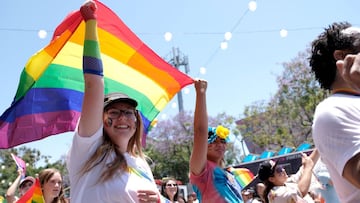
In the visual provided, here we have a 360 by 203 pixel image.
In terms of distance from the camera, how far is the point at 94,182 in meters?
2.16

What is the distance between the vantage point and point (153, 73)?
3893 millimetres

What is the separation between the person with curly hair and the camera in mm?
1515

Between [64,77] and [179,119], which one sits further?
[179,119]

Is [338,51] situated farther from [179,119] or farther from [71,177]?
[179,119]

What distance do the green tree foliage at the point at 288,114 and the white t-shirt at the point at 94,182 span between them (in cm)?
1737

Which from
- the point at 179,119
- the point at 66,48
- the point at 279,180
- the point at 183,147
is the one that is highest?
the point at 66,48

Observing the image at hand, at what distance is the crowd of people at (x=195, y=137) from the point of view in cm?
157

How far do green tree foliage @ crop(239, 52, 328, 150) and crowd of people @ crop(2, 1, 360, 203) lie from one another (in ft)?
54.2

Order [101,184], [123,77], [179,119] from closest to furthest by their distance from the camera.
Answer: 1. [101,184]
2. [123,77]
3. [179,119]

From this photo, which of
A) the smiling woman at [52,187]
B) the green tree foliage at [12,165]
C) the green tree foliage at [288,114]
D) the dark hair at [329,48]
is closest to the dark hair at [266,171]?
the smiling woman at [52,187]

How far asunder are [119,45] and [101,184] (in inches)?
73.7

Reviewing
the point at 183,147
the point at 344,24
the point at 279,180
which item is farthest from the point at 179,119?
the point at 344,24

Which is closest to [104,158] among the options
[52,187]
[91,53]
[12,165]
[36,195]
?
[91,53]

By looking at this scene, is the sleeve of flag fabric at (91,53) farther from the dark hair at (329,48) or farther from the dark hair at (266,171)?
the dark hair at (266,171)
